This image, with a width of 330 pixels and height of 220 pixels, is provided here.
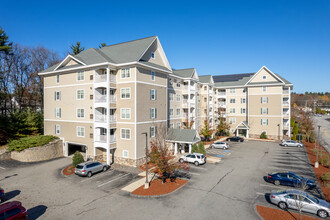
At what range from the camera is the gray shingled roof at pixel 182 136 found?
3133cm

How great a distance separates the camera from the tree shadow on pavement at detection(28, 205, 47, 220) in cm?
1481

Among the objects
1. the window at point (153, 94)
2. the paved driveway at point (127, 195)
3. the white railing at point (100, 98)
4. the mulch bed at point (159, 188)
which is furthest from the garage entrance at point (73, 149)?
the mulch bed at point (159, 188)

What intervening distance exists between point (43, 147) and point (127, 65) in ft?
60.0

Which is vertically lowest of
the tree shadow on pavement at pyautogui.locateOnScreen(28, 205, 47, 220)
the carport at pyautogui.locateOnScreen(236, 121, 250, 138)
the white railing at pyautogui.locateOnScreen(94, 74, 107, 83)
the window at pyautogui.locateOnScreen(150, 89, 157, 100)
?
the tree shadow on pavement at pyautogui.locateOnScreen(28, 205, 47, 220)

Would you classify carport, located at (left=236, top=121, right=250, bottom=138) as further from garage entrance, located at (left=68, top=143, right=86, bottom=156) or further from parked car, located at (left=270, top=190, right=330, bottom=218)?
garage entrance, located at (left=68, top=143, right=86, bottom=156)

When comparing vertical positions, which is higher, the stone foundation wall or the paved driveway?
the stone foundation wall

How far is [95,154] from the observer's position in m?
28.0

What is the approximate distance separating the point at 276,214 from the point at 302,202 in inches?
93.1

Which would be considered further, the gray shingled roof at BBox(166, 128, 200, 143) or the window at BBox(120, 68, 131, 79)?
the gray shingled roof at BBox(166, 128, 200, 143)

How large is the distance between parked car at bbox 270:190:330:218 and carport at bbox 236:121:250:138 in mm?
34377

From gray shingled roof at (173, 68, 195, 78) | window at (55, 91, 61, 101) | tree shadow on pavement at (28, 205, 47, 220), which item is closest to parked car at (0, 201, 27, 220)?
tree shadow on pavement at (28, 205, 47, 220)

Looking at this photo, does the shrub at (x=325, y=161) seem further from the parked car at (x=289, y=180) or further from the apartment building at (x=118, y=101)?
the apartment building at (x=118, y=101)

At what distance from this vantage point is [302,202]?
15.1m

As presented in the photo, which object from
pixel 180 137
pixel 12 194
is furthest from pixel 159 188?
pixel 12 194
